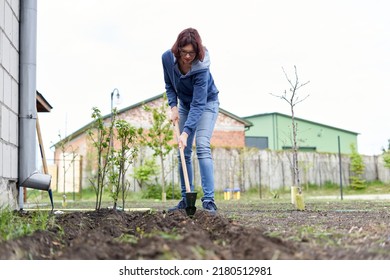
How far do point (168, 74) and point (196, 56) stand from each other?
0.44 m

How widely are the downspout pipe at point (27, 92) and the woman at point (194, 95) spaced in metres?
1.69

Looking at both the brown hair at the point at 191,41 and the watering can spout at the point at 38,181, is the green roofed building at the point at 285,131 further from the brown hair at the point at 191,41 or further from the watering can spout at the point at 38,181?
the brown hair at the point at 191,41

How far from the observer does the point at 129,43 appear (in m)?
11.9

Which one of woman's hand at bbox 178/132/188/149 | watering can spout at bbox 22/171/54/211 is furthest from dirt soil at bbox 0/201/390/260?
watering can spout at bbox 22/171/54/211

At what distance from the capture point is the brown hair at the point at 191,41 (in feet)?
12.6

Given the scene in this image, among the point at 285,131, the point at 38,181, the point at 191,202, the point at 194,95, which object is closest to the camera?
the point at 191,202

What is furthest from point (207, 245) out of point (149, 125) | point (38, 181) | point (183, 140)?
point (149, 125)

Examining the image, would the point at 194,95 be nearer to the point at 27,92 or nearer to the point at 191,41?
the point at 191,41

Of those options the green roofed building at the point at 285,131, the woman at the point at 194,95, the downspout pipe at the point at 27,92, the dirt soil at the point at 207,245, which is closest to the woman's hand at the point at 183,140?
the woman at the point at 194,95

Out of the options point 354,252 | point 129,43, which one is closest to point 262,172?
point 129,43

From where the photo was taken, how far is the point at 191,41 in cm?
383

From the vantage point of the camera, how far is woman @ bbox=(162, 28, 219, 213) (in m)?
3.90

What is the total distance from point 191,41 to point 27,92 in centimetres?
223

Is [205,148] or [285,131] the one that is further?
[285,131]
